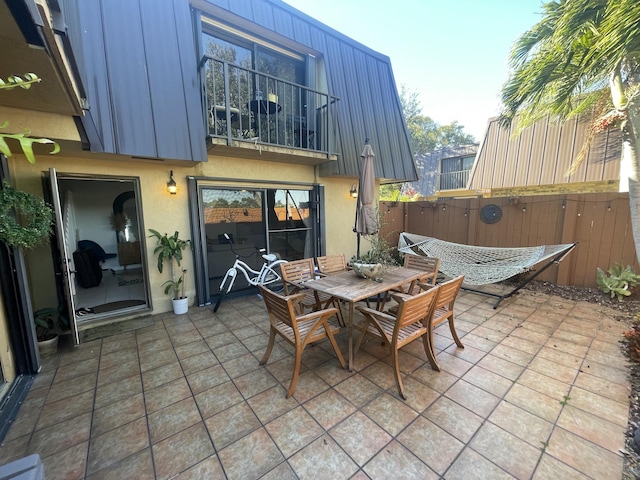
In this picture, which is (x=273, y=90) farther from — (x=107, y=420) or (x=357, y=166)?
(x=107, y=420)

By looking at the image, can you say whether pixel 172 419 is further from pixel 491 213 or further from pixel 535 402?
pixel 491 213

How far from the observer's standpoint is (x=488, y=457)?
5.19 ft

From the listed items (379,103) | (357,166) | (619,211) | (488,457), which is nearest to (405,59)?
(379,103)

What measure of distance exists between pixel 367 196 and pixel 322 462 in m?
3.23

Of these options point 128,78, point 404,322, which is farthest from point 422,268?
point 128,78

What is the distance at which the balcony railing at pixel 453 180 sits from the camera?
11191 millimetres

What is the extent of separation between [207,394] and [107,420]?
694 millimetres

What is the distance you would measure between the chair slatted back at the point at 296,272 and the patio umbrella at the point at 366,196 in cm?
107

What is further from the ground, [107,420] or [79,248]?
[79,248]

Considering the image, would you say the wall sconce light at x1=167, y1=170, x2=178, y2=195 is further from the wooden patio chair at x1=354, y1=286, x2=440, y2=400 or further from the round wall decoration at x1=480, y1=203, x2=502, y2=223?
the round wall decoration at x1=480, y1=203, x2=502, y2=223

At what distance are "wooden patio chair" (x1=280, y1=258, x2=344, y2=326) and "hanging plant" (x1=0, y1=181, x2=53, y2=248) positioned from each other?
91.7 inches

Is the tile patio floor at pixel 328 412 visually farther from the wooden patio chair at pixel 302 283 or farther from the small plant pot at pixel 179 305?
the small plant pot at pixel 179 305

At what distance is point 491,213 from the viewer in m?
5.58

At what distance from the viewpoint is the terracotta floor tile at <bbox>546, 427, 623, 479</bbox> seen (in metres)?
1.49
